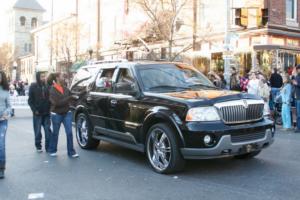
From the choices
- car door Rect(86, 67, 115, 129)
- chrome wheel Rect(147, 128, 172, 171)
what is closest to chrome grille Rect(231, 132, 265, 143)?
chrome wheel Rect(147, 128, 172, 171)

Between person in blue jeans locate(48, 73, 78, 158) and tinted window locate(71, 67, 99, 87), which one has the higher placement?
tinted window locate(71, 67, 99, 87)

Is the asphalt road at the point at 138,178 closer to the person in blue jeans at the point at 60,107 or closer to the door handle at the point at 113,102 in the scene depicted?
the person in blue jeans at the point at 60,107

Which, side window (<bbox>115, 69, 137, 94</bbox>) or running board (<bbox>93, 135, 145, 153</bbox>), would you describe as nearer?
running board (<bbox>93, 135, 145, 153</bbox>)

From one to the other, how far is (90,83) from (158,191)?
13.3ft

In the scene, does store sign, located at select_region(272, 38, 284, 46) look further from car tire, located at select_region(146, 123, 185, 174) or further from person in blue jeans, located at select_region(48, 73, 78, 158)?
car tire, located at select_region(146, 123, 185, 174)

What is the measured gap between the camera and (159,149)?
698 centimetres

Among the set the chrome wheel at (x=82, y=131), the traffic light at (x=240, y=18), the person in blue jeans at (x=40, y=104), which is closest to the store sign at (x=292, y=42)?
the traffic light at (x=240, y=18)

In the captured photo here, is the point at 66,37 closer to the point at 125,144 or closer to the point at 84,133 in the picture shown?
the point at 84,133

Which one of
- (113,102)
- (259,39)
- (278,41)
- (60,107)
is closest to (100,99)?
(113,102)

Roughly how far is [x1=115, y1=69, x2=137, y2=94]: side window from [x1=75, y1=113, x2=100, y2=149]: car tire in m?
1.39

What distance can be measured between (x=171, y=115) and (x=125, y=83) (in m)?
1.59

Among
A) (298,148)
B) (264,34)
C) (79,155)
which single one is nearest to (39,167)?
(79,155)

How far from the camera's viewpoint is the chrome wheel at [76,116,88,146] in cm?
934

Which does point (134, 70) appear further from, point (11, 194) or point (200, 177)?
point (11, 194)
